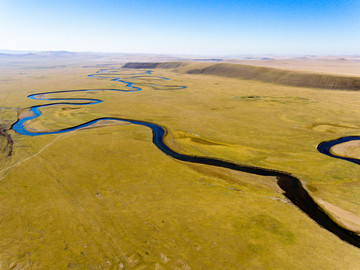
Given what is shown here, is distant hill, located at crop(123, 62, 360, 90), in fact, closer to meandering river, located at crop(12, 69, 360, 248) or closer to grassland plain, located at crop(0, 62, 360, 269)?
grassland plain, located at crop(0, 62, 360, 269)

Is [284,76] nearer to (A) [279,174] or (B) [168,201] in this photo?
(A) [279,174]

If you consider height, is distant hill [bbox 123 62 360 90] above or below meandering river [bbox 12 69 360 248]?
above

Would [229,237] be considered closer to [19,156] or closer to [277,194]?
[277,194]

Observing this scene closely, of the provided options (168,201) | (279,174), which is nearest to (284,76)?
(279,174)

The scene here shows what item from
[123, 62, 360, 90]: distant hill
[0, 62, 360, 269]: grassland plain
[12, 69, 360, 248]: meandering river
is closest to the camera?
[0, 62, 360, 269]: grassland plain

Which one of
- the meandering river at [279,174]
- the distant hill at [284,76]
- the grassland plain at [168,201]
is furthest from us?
the distant hill at [284,76]

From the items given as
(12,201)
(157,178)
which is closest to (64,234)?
(12,201)

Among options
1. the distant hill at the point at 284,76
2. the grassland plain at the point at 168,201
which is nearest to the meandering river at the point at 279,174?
the grassland plain at the point at 168,201

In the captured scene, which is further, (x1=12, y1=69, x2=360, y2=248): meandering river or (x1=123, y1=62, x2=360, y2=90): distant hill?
(x1=123, y1=62, x2=360, y2=90): distant hill

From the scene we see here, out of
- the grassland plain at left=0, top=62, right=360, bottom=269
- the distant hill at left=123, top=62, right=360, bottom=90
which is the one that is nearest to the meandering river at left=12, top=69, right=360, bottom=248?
the grassland plain at left=0, top=62, right=360, bottom=269

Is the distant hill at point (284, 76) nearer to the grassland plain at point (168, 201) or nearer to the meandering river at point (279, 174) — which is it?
the grassland plain at point (168, 201)
